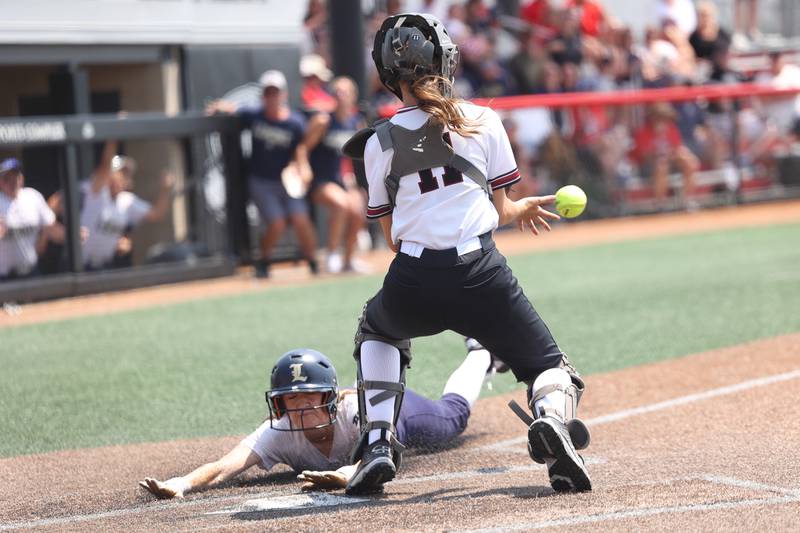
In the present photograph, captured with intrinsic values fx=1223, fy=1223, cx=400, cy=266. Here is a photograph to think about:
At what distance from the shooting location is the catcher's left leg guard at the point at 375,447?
176 inches

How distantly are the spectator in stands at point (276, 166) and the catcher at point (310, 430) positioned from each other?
7.07 metres

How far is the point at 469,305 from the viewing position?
4.37 m

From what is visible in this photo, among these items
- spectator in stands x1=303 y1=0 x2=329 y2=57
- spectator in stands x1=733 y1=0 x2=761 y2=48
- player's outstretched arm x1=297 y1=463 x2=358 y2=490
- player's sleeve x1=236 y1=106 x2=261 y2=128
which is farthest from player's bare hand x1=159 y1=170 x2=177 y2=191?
spectator in stands x1=733 y1=0 x2=761 y2=48

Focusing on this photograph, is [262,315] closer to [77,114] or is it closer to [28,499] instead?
[77,114]

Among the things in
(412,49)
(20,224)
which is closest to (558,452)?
(412,49)

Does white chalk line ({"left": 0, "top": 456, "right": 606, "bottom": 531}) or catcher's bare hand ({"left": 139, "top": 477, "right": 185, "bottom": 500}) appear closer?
white chalk line ({"left": 0, "top": 456, "right": 606, "bottom": 531})

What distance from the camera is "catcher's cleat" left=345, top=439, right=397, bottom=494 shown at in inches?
175

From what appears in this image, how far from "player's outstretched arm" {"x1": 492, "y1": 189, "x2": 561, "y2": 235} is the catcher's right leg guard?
59 centimetres

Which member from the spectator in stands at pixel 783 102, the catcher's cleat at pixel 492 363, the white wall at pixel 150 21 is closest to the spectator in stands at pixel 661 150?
the spectator in stands at pixel 783 102

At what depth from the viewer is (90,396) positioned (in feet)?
23.2

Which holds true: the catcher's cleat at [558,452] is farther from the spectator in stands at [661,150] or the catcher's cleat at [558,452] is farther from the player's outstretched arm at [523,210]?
the spectator in stands at [661,150]

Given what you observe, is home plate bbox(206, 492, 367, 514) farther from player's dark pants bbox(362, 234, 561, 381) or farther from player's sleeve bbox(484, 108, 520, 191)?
player's sleeve bbox(484, 108, 520, 191)

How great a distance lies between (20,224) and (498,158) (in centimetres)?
702

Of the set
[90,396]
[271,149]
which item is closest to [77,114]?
[271,149]
